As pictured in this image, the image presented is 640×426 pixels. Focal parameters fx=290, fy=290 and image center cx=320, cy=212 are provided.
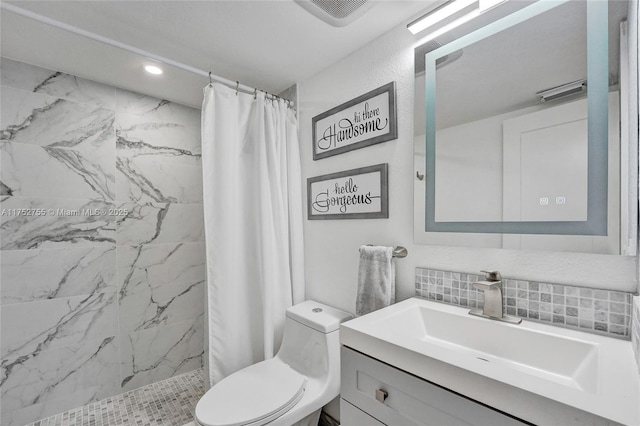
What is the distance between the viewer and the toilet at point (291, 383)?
119 cm

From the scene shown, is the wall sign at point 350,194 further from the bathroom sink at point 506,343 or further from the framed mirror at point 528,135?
the bathroom sink at point 506,343

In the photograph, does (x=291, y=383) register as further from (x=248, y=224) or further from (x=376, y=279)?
(x=248, y=224)

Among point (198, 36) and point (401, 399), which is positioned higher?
point (198, 36)

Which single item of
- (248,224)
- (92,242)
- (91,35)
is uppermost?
(91,35)

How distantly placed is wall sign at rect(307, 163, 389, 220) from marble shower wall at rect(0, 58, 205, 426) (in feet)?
3.73

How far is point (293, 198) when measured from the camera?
76.7 inches

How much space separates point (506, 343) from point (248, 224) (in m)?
1.42

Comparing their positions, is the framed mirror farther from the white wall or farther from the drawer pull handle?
the drawer pull handle

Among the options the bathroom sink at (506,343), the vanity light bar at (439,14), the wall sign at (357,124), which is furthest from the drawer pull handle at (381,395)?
the vanity light bar at (439,14)

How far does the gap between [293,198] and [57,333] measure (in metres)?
1.73

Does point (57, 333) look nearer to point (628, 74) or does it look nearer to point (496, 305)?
point (496, 305)

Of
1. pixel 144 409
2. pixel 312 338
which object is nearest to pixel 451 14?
pixel 312 338

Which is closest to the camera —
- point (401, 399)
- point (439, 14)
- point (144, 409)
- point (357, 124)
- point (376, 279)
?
point (401, 399)

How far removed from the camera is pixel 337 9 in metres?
1.24
